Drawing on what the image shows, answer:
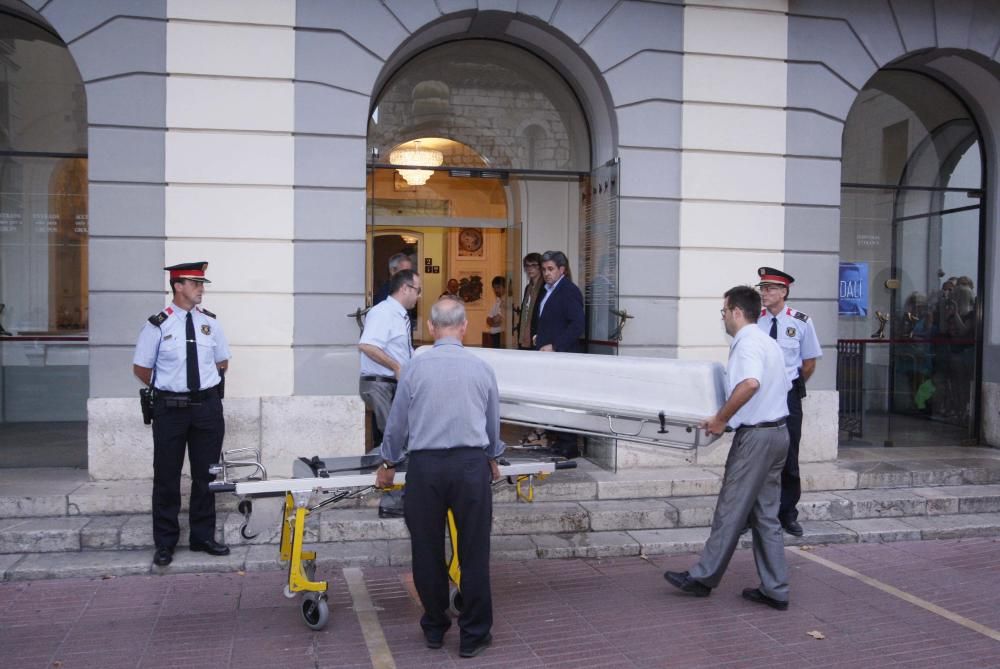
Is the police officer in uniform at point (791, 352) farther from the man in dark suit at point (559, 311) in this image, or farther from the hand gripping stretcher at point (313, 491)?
the hand gripping stretcher at point (313, 491)

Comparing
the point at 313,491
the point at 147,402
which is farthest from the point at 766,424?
the point at 147,402

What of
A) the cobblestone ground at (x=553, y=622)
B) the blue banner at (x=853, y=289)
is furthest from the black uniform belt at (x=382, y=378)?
the blue banner at (x=853, y=289)

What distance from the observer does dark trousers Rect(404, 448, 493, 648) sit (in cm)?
493

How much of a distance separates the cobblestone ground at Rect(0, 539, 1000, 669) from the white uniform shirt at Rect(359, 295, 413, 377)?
169cm

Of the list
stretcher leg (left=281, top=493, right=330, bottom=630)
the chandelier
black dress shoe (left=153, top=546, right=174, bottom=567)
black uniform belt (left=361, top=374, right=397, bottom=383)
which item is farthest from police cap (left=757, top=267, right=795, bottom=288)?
black dress shoe (left=153, top=546, right=174, bottom=567)

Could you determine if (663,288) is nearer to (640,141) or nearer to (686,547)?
(640,141)

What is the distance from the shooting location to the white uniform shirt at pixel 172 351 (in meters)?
6.52

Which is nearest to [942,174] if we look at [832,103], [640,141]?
[832,103]

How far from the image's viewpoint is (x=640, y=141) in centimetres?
908

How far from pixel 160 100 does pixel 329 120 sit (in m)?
1.51

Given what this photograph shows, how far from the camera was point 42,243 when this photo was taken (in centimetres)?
968

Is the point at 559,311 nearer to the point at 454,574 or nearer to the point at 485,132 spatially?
the point at 485,132

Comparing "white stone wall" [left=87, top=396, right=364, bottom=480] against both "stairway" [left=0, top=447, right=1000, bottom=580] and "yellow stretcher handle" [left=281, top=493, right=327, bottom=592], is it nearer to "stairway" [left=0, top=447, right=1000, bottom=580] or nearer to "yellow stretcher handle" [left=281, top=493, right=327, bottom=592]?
"stairway" [left=0, top=447, right=1000, bottom=580]

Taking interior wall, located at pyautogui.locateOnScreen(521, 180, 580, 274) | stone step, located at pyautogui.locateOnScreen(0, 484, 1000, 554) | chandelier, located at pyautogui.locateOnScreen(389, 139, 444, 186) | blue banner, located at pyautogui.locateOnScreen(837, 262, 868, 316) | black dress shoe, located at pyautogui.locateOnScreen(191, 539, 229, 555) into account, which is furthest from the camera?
interior wall, located at pyautogui.locateOnScreen(521, 180, 580, 274)
